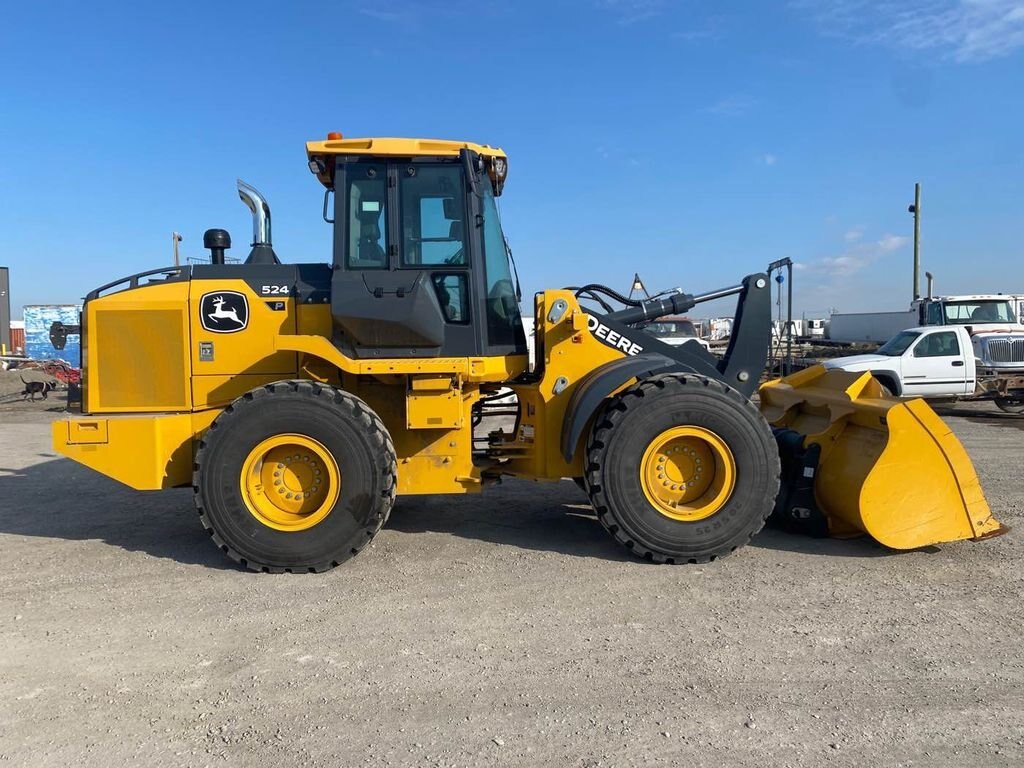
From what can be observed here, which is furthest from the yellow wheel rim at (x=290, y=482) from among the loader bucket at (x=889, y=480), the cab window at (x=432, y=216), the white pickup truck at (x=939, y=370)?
the white pickup truck at (x=939, y=370)

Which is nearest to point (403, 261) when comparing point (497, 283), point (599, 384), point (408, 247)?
point (408, 247)

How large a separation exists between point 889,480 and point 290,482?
3983mm

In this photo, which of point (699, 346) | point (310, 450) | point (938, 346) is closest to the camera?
point (310, 450)

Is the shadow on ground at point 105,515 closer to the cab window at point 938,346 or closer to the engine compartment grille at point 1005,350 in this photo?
the cab window at point 938,346

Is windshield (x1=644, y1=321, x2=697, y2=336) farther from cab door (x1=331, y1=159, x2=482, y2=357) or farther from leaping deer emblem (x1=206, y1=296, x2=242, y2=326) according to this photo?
leaping deer emblem (x1=206, y1=296, x2=242, y2=326)

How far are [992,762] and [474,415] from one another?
4.06m

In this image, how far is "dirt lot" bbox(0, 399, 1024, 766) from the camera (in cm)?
276

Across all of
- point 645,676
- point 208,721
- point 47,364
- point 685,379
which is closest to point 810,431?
point 685,379

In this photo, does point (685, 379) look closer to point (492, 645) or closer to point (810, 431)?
point (810, 431)

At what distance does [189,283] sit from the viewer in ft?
16.8

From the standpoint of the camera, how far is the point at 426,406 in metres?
4.95

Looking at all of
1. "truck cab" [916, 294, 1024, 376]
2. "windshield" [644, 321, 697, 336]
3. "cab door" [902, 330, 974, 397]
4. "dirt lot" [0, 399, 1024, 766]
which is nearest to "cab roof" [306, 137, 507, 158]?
"dirt lot" [0, 399, 1024, 766]

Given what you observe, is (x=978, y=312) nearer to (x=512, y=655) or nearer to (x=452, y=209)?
(x=452, y=209)

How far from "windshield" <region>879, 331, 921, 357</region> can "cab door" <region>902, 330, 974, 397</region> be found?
0.25 m
